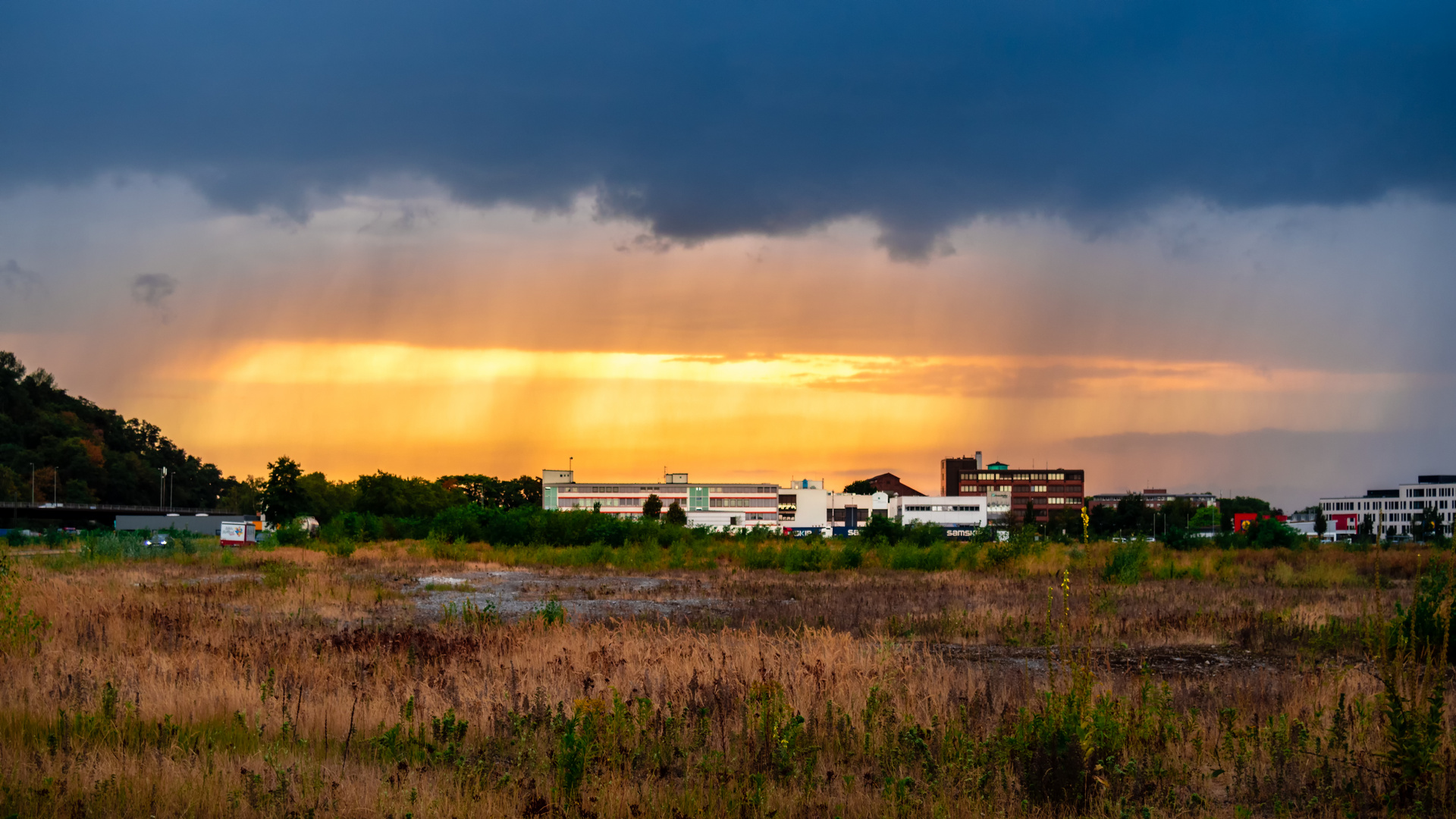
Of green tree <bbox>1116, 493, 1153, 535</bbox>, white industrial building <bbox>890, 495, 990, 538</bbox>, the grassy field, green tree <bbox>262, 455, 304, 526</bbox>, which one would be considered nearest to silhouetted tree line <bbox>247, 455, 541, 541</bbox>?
green tree <bbox>262, 455, 304, 526</bbox>

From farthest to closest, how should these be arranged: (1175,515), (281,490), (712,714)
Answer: (1175,515) → (281,490) → (712,714)

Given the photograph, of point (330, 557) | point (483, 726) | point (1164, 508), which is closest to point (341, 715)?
point (483, 726)

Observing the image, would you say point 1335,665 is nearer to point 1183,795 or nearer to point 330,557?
point 1183,795

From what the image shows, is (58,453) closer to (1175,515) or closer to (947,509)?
(947,509)

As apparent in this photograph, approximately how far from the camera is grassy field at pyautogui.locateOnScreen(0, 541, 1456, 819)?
6961 millimetres

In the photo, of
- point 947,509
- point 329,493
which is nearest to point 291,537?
point 329,493

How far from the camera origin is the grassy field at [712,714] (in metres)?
6.96

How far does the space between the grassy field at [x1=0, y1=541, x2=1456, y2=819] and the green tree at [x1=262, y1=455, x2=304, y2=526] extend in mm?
75205

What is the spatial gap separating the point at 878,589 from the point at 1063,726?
20514mm

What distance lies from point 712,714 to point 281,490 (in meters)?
90.7

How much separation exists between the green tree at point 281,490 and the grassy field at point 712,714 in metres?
75.2

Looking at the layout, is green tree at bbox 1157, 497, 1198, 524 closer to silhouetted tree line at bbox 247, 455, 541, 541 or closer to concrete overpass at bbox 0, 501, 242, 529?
silhouetted tree line at bbox 247, 455, 541, 541

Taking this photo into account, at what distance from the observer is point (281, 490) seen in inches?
3600

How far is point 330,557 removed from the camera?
4225 centimetres
